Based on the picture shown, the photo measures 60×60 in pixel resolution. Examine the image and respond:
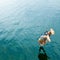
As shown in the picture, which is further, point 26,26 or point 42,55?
point 26,26

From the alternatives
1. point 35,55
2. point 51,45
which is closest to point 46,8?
point 51,45

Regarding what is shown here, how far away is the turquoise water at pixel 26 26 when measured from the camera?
17705 mm

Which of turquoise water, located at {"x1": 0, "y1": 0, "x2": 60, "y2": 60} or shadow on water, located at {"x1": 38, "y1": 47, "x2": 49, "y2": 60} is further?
turquoise water, located at {"x1": 0, "y1": 0, "x2": 60, "y2": 60}

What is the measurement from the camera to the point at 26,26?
2323 centimetres

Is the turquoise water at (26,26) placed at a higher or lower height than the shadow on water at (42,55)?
lower

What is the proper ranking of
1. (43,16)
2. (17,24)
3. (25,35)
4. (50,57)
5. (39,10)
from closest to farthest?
(50,57) < (25,35) < (17,24) < (43,16) < (39,10)

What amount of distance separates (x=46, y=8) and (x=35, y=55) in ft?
46.6

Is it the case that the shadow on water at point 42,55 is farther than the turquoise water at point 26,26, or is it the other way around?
the turquoise water at point 26,26

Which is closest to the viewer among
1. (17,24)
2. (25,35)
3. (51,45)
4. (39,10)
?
(51,45)

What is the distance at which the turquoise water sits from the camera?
1770cm

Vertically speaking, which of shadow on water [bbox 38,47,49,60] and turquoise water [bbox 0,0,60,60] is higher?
shadow on water [bbox 38,47,49,60]

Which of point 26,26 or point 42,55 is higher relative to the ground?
point 42,55

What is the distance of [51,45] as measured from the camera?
18.5 metres

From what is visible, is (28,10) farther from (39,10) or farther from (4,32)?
(4,32)
